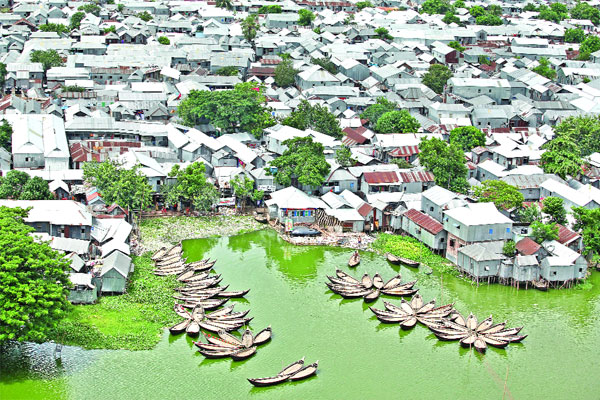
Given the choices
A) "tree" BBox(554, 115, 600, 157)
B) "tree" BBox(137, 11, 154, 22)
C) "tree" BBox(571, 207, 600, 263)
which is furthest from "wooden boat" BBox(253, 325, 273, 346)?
"tree" BBox(137, 11, 154, 22)

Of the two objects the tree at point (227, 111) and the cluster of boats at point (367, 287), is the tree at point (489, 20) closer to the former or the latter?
the tree at point (227, 111)

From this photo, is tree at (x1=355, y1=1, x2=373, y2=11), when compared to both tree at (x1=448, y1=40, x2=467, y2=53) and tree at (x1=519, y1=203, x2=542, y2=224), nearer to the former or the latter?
tree at (x1=448, y1=40, x2=467, y2=53)

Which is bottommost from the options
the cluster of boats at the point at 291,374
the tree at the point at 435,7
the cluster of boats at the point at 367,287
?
the cluster of boats at the point at 291,374

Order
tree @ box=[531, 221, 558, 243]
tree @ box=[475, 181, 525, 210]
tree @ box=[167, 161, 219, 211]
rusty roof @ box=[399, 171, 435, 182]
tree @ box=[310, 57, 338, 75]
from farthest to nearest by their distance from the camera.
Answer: tree @ box=[310, 57, 338, 75]
rusty roof @ box=[399, 171, 435, 182]
tree @ box=[167, 161, 219, 211]
tree @ box=[475, 181, 525, 210]
tree @ box=[531, 221, 558, 243]

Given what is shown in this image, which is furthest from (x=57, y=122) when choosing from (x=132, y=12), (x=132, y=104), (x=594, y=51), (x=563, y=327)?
(x=594, y=51)

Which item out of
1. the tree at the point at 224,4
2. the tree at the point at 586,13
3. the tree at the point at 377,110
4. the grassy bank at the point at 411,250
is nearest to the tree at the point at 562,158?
the grassy bank at the point at 411,250
